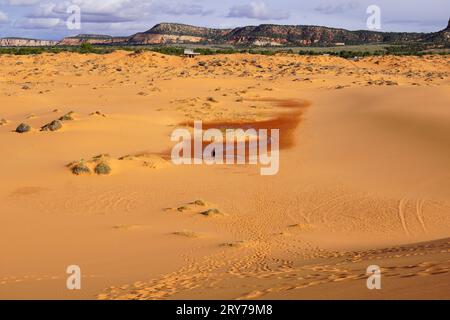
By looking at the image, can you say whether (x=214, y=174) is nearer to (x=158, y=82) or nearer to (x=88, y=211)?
(x=88, y=211)

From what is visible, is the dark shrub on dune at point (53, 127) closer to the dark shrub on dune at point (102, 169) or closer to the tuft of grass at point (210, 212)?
the dark shrub on dune at point (102, 169)

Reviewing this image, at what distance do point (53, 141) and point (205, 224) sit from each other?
36.0ft

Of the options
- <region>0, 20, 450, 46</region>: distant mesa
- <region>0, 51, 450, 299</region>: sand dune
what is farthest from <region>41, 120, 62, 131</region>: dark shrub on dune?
<region>0, 20, 450, 46</region>: distant mesa

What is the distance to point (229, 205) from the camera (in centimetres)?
1491

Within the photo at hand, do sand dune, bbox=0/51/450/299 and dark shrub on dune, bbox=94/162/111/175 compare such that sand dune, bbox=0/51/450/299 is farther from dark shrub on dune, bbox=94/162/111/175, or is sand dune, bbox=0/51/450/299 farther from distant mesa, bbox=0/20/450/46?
distant mesa, bbox=0/20/450/46

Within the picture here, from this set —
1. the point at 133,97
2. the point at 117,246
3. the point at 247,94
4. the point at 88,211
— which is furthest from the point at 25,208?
the point at 247,94

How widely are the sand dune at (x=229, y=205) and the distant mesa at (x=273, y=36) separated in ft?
325

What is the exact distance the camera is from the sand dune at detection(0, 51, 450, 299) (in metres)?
8.64

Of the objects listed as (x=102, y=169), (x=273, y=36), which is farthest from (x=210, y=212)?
(x=273, y=36)

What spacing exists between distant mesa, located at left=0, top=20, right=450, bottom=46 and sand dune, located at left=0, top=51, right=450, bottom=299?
3905 inches

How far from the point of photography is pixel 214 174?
1794cm

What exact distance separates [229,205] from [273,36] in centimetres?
13042

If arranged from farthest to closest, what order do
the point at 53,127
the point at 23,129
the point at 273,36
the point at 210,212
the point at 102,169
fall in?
the point at 273,36
the point at 53,127
the point at 23,129
the point at 102,169
the point at 210,212

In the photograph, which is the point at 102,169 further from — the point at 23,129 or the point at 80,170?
the point at 23,129
